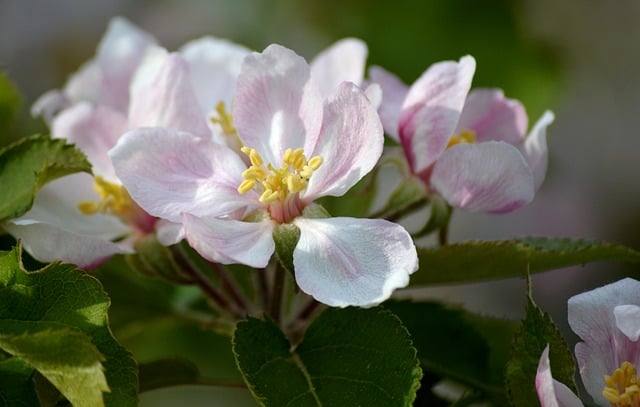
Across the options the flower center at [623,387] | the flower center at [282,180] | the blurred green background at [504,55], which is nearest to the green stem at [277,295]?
the flower center at [282,180]

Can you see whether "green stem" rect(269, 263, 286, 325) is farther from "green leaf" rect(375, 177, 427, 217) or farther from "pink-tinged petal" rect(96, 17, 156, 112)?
"pink-tinged petal" rect(96, 17, 156, 112)

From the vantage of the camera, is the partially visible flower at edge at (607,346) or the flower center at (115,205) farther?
the flower center at (115,205)

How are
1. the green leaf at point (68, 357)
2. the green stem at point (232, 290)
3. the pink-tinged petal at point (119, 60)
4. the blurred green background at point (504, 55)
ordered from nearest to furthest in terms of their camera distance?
1. the green leaf at point (68, 357)
2. the green stem at point (232, 290)
3. the pink-tinged petal at point (119, 60)
4. the blurred green background at point (504, 55)

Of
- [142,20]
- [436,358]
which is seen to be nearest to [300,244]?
[436,358]

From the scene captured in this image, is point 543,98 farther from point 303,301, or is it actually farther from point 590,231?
point 590,231

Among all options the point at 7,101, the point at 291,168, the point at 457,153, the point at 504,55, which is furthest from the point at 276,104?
the point at 504,55

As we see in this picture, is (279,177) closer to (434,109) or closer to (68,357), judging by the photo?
(434,109)

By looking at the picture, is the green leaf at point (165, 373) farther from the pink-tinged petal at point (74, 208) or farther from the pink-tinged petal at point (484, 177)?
the pink-tinged petal at point (484, 177)
